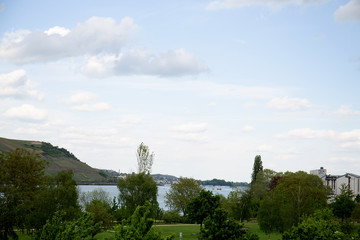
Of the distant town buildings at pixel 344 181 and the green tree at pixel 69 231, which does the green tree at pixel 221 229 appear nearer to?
the green tree at pixel 69 231

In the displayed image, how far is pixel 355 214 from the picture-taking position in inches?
2386

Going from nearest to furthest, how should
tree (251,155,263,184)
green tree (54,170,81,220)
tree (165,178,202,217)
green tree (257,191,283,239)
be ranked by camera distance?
1. green tree (54,170,81,220)
2. green tree (257,191,283,239)
3. tree (165,178,202,217)
4. tree (251,155,263,184)

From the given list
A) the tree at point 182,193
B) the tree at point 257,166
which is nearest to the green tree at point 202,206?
the tree at point 182,193

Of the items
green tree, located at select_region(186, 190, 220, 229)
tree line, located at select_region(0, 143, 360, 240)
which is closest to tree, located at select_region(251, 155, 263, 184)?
tree line, located at select_region(0, 143, 360, 240)

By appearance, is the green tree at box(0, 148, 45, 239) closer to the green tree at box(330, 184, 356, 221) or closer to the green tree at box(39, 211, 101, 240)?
the green tree at box(39, 211, 101, 240)

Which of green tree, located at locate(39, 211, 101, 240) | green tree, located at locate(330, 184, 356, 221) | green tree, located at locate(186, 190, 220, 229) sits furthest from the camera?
green tree, located at locate(330, 184, 356, 221)

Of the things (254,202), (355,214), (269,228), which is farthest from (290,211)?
(254,202)

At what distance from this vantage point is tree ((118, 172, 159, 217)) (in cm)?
5538

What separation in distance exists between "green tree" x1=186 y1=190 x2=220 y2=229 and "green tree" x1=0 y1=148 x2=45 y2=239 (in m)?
18.6

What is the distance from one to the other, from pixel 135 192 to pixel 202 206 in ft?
46.3

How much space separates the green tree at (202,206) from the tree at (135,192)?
36.5 feet

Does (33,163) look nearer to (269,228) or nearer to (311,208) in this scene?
(269,228)

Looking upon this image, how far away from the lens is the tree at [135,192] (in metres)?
55.4

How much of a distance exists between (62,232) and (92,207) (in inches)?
953
